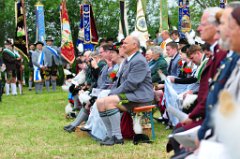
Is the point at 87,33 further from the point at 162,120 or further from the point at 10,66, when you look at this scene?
the point at 10,66

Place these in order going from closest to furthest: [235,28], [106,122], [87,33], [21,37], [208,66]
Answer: [235,28] → [208,66] → [106,122] → [87,33] → [21,37]

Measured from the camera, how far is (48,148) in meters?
6.65

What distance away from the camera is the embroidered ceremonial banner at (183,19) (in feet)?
40.8

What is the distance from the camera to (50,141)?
7.26m

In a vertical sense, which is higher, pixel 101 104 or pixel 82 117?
pixel 101 104

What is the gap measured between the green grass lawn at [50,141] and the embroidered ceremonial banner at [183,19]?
138 inches

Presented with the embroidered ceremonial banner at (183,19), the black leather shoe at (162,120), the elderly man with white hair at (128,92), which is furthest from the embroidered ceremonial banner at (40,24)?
the elderly man with white hair at (128,92)

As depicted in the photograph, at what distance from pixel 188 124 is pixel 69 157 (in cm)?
252

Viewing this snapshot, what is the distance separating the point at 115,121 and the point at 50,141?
1.08 metres

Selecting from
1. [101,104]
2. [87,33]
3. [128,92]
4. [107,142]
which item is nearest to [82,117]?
[107,142]

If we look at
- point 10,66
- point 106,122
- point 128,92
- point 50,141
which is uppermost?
point 128,92

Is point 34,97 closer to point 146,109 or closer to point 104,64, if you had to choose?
point 104,64

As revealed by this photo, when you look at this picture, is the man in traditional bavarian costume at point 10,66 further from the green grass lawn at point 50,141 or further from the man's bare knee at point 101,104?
the man's bare knee at point 101,104

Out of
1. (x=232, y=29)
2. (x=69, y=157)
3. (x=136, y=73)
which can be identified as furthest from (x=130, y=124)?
(x=232, y=29)
